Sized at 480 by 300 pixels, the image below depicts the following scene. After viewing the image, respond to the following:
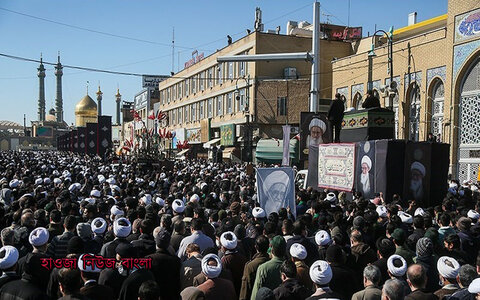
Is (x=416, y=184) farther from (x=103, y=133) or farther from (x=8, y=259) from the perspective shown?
(x=103, y=133)

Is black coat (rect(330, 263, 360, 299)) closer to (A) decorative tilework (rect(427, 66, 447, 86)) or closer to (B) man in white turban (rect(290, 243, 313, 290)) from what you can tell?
(B) man in white turban (rect(290, 243, 313, 290))

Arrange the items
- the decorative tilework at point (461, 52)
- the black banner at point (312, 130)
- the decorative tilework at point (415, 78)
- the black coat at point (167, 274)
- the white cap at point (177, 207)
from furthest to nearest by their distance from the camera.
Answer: the decorative tilework at point (415, 78) → the decorative tilework at point (461, 52) → the black banner at point (312, 130) → the white cap at point (177, 207) → the black coat at point (167, 274)

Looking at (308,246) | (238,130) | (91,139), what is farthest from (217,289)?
(91,139)

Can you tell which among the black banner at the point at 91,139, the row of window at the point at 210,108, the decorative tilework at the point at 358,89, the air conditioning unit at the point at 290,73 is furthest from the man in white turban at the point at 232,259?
the black banner at the point at 91,139

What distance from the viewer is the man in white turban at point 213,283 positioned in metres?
4.68

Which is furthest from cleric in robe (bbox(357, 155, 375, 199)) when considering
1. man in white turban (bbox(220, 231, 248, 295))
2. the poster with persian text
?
man in white turban (bbox(220, 231, 248, 295))

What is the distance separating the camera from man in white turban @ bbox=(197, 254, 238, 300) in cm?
468

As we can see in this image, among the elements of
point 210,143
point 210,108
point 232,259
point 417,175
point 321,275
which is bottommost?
point 232,259

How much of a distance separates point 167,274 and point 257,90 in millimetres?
32451

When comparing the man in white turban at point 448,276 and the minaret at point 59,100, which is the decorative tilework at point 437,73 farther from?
the minaret at point 59,100

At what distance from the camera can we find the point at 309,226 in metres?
7.59

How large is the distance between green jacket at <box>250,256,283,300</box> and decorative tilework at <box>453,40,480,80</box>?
20.1 m

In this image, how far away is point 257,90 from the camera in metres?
37.0

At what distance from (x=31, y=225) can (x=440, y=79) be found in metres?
22.7
